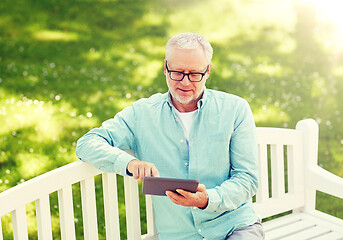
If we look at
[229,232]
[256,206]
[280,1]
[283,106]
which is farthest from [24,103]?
[280,1]

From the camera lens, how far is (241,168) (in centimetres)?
296

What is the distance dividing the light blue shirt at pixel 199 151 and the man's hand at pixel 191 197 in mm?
155

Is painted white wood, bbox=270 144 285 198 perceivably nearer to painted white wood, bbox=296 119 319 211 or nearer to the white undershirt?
painted white wood, bbox=296 119 319 211

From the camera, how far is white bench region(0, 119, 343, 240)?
112 inches

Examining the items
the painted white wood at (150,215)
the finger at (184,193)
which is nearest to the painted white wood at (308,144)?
the painted white wood at (150,215)

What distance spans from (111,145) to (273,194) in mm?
1400

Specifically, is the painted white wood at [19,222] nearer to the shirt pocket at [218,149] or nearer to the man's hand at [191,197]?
the man's hand at [191,197]

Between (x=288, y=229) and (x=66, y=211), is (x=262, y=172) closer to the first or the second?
(x=288, y=229)

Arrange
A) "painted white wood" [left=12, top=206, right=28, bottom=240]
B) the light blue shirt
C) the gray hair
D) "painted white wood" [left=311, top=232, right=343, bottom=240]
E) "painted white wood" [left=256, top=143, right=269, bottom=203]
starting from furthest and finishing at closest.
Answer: "painted white wood" [left=256, top=143, right=269, bottom=203], "painted white wood" [left=311, top=232, right=343, bottom=240], the light blue shirt, the gray hair, "painted white wood" [left=12, top=206, right=28, bottom=240]

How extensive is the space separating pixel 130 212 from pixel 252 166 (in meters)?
0.76

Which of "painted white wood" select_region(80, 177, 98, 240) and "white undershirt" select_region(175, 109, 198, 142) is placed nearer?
"painted white wood" select_region(80, 177, 98, 240)

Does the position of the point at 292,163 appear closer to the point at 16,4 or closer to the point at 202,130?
the point at 202,130

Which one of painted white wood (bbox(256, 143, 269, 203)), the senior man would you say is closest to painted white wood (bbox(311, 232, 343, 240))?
painted white wood (bbox(256, 143, 269, 203))

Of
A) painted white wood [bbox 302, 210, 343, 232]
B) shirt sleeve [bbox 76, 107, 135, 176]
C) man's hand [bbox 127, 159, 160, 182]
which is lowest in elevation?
painted white wood [bbox 302, 210, 343, 232]
